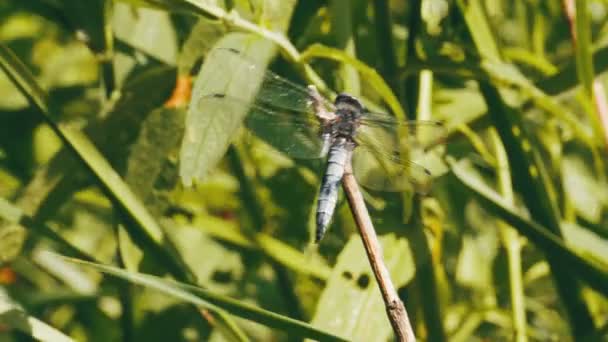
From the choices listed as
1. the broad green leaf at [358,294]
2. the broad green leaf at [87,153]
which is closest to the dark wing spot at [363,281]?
the broad green leaf at [358,294]

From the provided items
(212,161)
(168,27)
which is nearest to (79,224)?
(168,27)

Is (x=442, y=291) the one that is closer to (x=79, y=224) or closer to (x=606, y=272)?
(x=606, y=272)

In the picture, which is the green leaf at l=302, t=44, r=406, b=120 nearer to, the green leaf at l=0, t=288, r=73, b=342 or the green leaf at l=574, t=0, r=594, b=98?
the green leaf at l=574, t=0, r=594, b=98

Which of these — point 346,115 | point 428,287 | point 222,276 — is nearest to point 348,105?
point 346,115

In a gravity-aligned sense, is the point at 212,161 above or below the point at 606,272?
above

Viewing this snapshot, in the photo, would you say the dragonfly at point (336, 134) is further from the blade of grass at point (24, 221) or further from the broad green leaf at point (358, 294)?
the blade of grass at point (24, 221)

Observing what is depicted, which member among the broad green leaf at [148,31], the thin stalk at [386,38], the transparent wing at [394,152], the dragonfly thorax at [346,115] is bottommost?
the transparent wing at [394,152]

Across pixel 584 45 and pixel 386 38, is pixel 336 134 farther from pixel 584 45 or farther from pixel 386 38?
pixel 584 45
